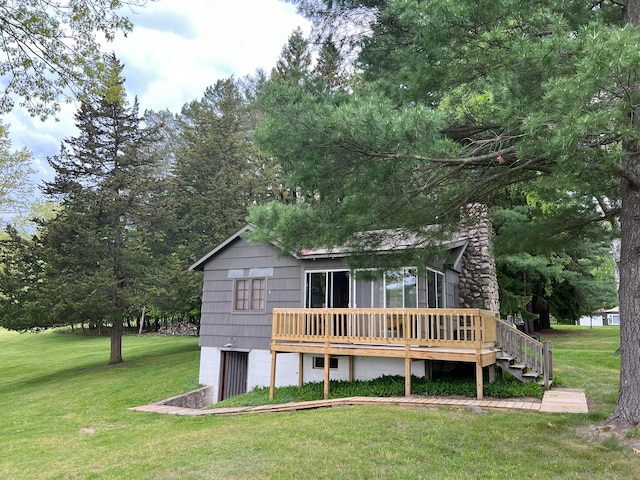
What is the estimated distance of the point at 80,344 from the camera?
98.0ft

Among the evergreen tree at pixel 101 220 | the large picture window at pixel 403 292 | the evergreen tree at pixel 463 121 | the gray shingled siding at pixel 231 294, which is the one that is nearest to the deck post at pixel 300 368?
the gray shingled siding at pixel 231 294

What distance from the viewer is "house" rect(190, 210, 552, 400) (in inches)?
351

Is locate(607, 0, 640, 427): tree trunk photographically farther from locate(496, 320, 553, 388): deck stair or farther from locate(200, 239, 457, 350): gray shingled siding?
locate(200, 239, 457, 350): gray shingled siding


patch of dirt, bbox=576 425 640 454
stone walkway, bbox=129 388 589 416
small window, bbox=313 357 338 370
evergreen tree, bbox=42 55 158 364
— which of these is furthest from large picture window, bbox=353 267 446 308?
evergreen tree, bbox=42 55 158 364

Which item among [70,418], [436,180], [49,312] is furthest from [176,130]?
[436,180]

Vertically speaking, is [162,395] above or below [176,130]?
below

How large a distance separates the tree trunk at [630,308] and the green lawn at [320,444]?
66 cm

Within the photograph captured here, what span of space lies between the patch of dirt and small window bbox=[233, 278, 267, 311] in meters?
8.55

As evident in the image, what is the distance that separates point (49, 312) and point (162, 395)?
21.4 feet

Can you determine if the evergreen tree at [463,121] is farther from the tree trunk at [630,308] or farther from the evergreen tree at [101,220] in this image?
the evergreen tree at [101,220]

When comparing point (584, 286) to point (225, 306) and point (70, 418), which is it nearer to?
point (225, 306)

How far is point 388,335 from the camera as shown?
9.93 meters

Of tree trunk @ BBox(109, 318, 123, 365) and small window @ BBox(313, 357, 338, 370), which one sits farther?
tree trunk @ BBox(109, 318, 123, 365)

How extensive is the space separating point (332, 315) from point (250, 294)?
141 inches
